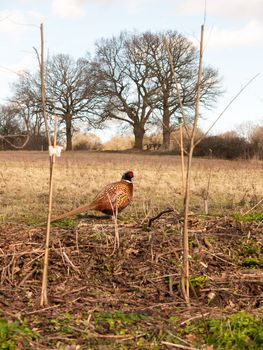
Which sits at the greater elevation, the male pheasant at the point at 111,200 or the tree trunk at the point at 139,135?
the tree trunk at the point at 139,135

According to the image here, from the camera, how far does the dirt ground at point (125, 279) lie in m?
3.35

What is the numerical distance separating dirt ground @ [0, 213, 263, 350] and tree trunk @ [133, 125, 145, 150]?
41.7 m

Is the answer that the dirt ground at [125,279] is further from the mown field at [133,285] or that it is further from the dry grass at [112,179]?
the dry grass at [112,179]

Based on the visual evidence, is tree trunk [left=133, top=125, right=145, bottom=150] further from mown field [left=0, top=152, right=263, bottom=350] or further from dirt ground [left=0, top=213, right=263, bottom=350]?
dirt ground [left=0, top=213, right=263, bottom=350]

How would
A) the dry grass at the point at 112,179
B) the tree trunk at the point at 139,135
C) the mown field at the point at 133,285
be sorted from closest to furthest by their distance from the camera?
the mown field at the point at 133,285
the dry grass at the point at 112,179
the tree trunk at the point at 139,135

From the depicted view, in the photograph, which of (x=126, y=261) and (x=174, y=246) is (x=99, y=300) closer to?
(x=126, y=261)

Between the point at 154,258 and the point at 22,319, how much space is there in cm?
166

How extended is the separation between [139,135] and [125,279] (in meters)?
43.7

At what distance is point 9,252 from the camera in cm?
472

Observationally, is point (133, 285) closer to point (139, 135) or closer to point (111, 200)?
point (111, 200)

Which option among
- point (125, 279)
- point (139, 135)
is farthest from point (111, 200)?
point (139, 135)

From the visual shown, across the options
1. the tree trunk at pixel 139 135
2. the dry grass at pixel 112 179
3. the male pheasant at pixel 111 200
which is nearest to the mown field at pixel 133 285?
the male pheasant at pixel 111 200

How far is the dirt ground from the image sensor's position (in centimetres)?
335

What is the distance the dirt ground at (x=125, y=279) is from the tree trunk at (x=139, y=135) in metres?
41.7
